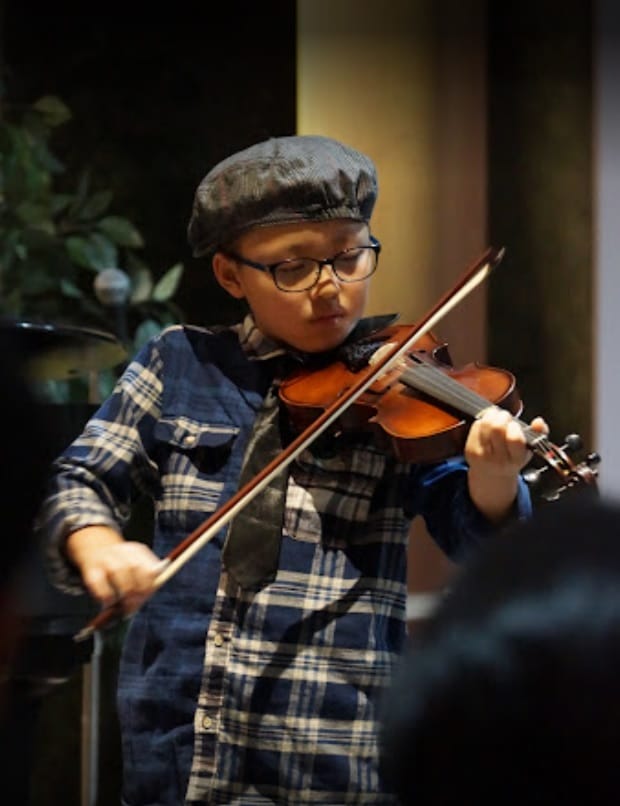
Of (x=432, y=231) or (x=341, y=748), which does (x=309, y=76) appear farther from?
(x=341, y=748)

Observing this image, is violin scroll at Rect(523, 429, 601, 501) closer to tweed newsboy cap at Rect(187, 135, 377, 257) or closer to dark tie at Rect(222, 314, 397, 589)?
dark tie at Rect(222, 314, 397, 589)

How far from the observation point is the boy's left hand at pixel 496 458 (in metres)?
1.36

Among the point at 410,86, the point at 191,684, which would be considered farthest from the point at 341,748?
the point at 410,86

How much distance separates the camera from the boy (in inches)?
55.7

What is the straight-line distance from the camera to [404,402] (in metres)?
1.44

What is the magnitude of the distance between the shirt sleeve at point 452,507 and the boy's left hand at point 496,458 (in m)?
0.02

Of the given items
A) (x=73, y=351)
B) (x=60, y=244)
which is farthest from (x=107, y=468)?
(x=60, y=244)

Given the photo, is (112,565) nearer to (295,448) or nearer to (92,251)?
(295,448)

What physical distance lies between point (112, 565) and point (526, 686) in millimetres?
694

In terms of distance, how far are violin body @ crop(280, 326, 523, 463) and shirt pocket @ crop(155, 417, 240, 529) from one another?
0.08 meters

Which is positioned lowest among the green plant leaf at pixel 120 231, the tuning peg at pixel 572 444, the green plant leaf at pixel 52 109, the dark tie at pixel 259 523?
the dark tie at pixel 259 523

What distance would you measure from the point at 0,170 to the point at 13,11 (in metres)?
0.23

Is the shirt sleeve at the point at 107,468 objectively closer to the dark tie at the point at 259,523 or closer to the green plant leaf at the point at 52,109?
the dark tie at the point at 259,523

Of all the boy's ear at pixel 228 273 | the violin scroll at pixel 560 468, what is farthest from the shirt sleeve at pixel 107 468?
the violin scroll at pixel 560 468
